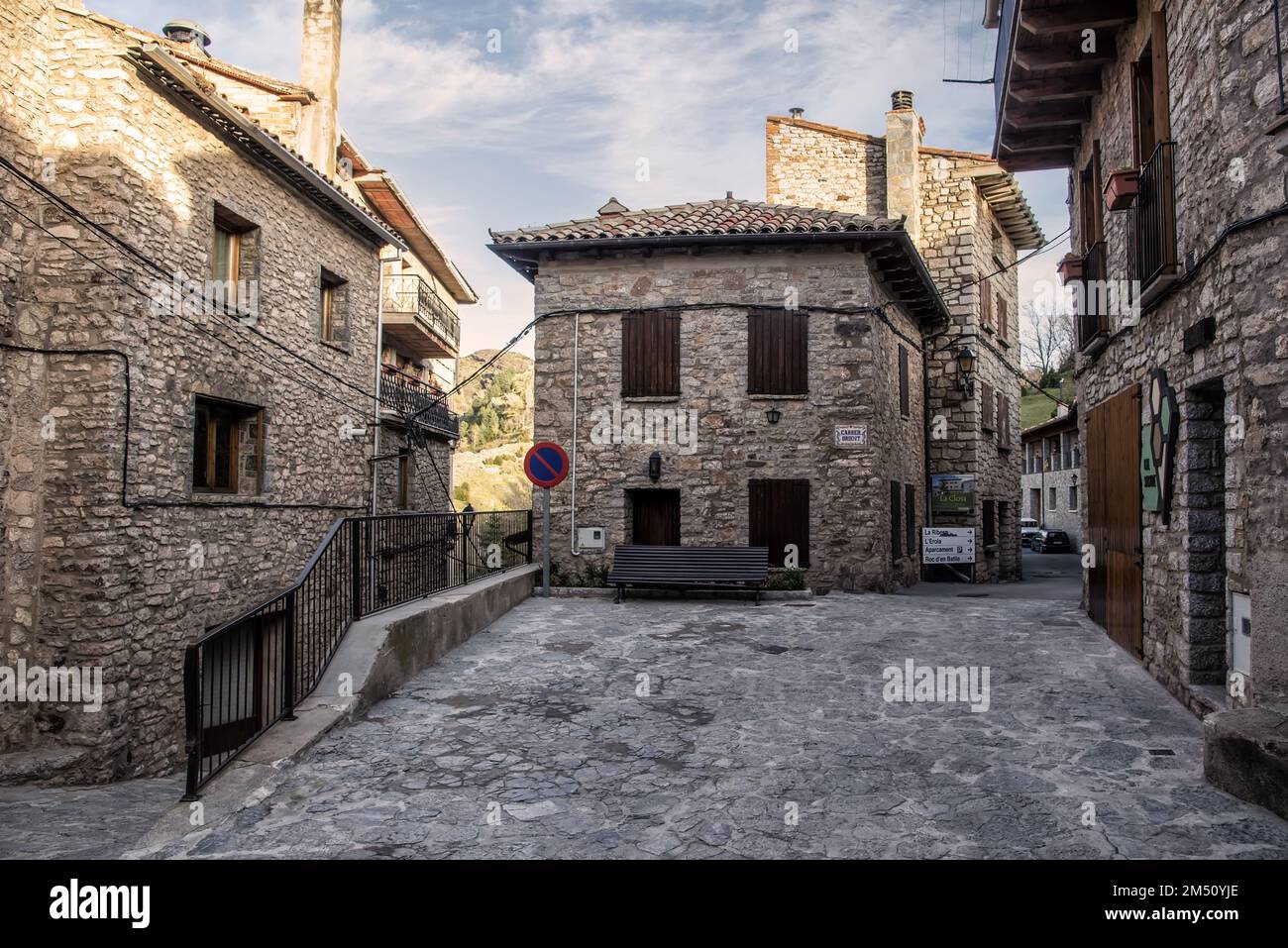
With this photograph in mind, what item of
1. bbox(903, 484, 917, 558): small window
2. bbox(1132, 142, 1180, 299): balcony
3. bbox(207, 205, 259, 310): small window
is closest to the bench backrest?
bbox(903, 484, 917, 558): small window

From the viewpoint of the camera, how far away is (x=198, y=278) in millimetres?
10961

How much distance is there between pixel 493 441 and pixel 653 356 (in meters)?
33.9

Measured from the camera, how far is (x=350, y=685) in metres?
5.55

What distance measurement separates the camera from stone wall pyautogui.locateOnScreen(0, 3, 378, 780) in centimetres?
910

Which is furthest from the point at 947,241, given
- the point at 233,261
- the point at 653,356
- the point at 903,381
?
the point at 233,261

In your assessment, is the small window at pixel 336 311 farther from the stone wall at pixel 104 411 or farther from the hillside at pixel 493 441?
the hillside at pixel 493 441

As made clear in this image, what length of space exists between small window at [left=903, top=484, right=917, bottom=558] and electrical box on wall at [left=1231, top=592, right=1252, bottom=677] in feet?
30.8

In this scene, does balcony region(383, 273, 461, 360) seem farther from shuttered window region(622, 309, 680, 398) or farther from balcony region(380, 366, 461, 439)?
shuttered window region(622, 309, 680, 398)

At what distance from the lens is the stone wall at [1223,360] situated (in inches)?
182

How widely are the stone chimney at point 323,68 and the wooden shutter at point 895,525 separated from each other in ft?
40.1

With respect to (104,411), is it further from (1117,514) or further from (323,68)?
(1117,514)

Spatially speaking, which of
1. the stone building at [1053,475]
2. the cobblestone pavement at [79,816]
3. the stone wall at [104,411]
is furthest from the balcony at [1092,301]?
the stone building at [1053,475]
